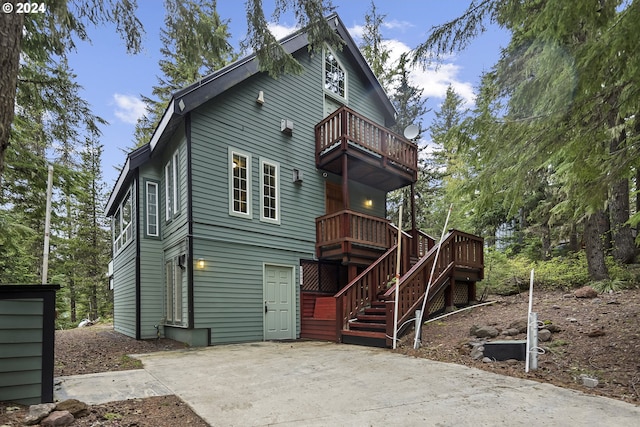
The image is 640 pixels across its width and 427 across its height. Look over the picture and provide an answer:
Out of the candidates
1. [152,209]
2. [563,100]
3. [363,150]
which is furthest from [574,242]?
[152,209]

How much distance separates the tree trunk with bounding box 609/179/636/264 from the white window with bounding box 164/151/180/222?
34.2 feet

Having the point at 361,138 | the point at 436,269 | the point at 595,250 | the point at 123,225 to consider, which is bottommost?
the point at 436,269

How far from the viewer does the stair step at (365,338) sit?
22.4 feet

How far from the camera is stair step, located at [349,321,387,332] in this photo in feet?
23.9

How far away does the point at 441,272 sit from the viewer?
8.58m

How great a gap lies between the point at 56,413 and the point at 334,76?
36.7 feet

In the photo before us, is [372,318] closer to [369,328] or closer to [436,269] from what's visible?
[369,328]

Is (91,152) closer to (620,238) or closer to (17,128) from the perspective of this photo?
(17,128)

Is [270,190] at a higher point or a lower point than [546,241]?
higher

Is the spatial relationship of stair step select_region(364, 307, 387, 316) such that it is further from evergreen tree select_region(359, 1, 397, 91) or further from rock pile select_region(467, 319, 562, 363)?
evergreen tree select_region(359, 1, 397, 91)

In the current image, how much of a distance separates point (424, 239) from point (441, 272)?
11.2ft

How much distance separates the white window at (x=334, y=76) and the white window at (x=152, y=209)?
588 cm

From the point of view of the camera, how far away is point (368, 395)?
12.6 ft

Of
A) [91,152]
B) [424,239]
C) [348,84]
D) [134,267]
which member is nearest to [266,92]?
[348,84]
